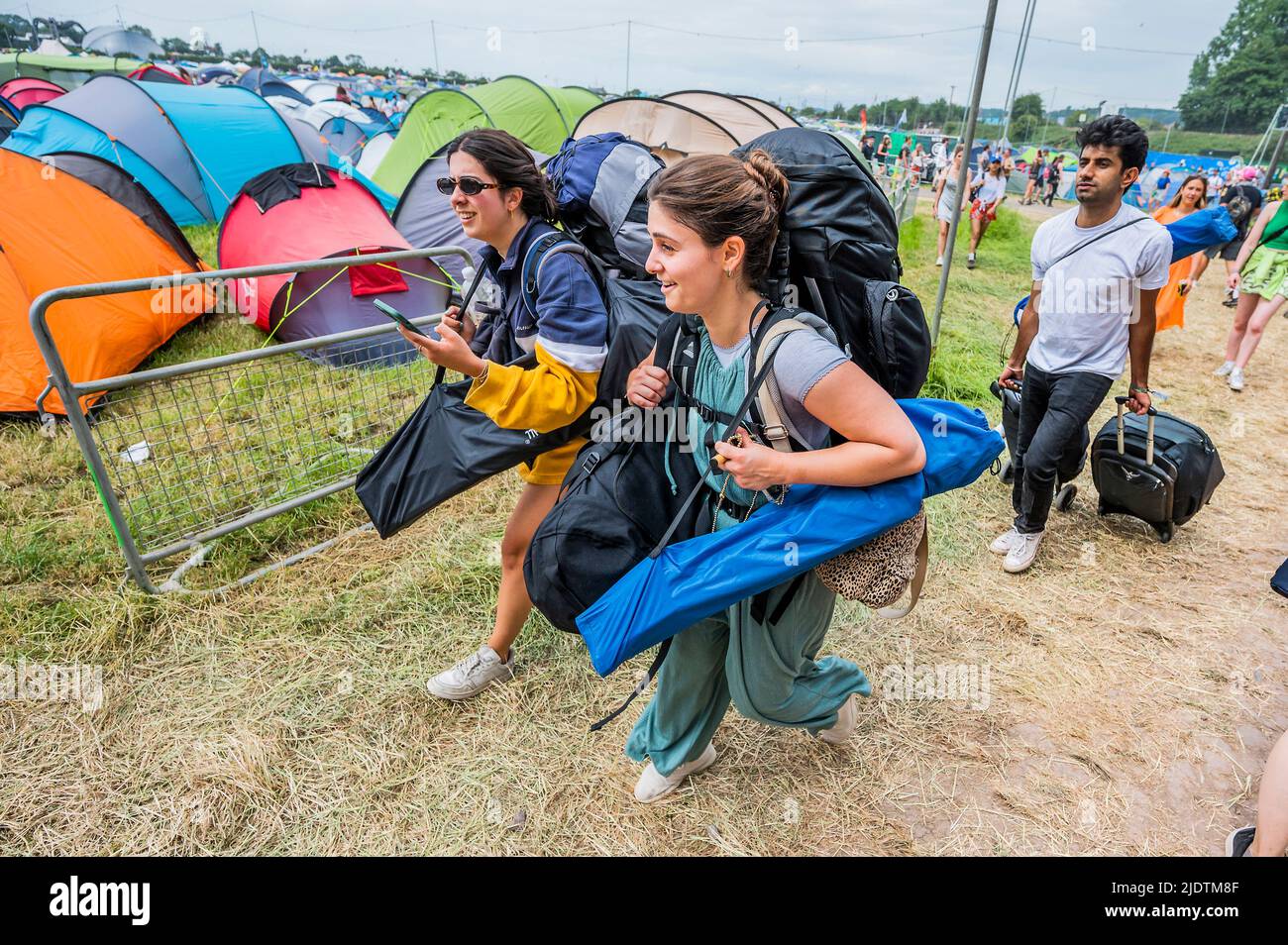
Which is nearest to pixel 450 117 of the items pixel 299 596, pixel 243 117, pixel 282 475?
pixel 243 117

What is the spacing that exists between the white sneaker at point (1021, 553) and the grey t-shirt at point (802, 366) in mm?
2606

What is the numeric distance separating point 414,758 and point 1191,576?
3835 millimetres

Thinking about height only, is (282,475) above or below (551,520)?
below

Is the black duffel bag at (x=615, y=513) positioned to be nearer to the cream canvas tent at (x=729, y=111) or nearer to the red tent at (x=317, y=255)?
the red tent at (x=317, y=255)

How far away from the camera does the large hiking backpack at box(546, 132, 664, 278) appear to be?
1908 millimetres

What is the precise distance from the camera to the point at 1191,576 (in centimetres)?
353

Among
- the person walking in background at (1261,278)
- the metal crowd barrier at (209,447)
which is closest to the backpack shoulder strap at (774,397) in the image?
the metal crowd barrier at (209,447)

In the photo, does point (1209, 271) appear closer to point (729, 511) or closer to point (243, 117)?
point (729, 511)

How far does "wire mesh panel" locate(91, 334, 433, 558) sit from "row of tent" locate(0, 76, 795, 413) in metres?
0.39

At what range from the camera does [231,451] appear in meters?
3.45

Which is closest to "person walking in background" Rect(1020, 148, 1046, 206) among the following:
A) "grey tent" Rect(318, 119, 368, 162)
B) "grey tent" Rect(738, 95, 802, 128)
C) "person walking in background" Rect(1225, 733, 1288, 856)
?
"grey tent" Rect(738, 95, 802, 128)

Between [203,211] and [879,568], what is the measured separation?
11.3 metres

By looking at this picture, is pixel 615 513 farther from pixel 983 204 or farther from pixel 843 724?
pixel 983 204

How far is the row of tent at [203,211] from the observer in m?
4.93
